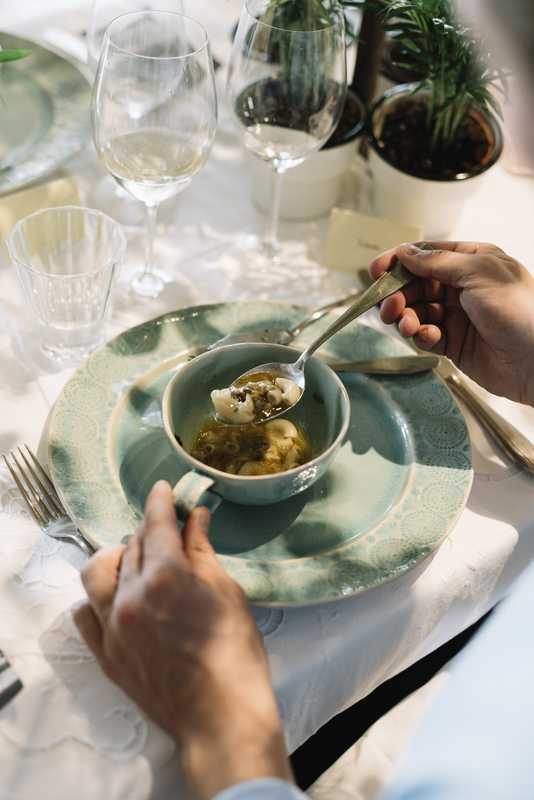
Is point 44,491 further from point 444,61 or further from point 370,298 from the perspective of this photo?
point 444,61

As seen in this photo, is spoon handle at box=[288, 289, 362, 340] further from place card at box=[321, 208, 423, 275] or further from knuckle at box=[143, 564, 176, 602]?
knuckle at box=[143, 564, 176, 602]

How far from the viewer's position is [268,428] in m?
0.81

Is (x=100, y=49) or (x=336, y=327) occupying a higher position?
(x=100, y=49)

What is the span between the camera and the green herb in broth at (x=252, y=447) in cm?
77

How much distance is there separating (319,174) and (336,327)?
0.36 m

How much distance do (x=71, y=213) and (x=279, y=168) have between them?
0.86 ft

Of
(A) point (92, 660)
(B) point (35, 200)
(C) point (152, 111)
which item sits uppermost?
(C) point (152, 111)

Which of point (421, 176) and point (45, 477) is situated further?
point (421, 176)

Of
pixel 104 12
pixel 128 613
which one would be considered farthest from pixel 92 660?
pixel 104 12

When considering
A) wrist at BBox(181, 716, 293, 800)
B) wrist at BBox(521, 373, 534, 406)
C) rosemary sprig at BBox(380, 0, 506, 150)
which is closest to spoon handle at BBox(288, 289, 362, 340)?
wrist at BBox(521, 373, 534, 406)

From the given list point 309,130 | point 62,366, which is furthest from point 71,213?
point 309,130

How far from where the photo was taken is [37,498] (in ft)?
2.52

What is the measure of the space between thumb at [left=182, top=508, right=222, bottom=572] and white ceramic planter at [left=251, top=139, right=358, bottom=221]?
59 centimetres

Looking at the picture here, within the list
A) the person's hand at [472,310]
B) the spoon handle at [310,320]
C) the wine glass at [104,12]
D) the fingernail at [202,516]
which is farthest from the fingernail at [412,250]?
the wine glass at [104,12]
